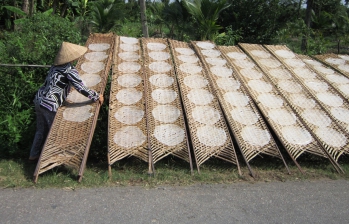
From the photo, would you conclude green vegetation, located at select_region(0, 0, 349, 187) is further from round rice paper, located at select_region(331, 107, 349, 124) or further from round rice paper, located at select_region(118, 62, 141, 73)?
round rice paper, located at select_region(331, 107, 349, 124)

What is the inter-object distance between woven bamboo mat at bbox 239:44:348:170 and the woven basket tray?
2.05 feet

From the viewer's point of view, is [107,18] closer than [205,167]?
No

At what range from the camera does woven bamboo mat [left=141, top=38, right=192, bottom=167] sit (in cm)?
431

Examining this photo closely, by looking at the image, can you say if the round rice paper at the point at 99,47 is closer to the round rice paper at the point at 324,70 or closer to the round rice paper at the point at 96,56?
the round rice paper at the point at 96,56

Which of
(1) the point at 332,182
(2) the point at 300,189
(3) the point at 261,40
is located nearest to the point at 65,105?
(2) the point at 300,189

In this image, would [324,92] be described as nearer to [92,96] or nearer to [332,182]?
[332,182]

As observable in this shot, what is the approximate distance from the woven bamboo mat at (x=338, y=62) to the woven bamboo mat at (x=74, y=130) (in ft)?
13.8

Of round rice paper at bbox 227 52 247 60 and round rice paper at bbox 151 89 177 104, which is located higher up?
round rice paper at bbox 227 52 247 60

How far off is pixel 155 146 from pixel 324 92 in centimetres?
304

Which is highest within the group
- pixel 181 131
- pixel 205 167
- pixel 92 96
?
pixel 92 96

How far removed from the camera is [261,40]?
12.8m

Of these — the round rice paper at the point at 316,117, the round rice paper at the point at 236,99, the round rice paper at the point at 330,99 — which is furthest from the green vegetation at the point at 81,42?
the round rice paper at the point at 330,99

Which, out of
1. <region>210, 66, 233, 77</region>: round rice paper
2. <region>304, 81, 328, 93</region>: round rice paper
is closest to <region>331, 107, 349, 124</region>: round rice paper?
<region>304, 81, 328, 93</region>: round rice paper

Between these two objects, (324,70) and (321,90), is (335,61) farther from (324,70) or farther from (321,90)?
(321,90)
